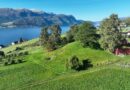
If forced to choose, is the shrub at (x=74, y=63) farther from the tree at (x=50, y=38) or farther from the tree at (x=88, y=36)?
the tree at (x=50, y=38)

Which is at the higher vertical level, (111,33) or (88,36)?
(111,33)

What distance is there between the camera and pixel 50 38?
140250 millimetres

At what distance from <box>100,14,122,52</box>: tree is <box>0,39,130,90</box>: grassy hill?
365 cm

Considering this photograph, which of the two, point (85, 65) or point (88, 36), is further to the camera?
point (88, 36)

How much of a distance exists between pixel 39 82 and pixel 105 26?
3972cm

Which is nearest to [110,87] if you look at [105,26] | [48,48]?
[105,26]

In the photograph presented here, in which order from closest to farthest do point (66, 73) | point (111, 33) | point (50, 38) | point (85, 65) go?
point (66, 73) → point (85, 65) → point (111, 33) → point (50, 38)

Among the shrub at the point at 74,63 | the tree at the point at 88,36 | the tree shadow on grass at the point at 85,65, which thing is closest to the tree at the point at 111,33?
the tree at the point at 88,36

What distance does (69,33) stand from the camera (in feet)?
477

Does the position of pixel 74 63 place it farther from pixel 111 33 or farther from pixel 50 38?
pixel 50 38

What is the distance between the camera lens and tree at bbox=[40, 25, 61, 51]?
133000 mm

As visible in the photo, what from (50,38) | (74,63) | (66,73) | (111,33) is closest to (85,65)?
(74,63)

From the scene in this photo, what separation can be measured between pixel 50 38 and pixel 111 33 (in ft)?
121

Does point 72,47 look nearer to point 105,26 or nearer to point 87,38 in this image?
point 87,38
